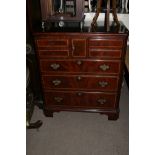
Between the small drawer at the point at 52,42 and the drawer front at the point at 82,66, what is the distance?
0.58 ft

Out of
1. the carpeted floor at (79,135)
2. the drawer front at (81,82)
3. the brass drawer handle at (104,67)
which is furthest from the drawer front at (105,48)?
the carpeted floor at (79,135)

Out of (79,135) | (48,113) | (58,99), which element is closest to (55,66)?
(58,99)

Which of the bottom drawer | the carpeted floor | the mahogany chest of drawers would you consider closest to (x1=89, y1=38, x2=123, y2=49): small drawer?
the mahogany chest of drawers

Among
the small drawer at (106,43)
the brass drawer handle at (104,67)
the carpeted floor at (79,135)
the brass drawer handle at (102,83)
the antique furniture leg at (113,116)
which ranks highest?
the small drawer at (106,43)

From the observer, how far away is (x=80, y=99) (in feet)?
7.95

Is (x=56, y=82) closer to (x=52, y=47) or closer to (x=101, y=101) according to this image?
(x=52, y=47)

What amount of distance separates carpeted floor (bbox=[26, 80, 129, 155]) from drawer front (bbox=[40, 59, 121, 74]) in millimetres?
637

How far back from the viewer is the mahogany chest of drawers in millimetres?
2096

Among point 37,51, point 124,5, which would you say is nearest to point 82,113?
point 37,51

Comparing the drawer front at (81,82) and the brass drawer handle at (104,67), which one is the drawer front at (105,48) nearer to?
the brass drawer handle at (104,67)

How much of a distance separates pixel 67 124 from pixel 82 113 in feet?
0.87

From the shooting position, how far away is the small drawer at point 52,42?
2.12 meters

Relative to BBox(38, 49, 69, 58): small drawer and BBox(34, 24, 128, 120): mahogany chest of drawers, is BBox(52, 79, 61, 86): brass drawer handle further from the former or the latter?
BBox(38, 49, 69, 58): small drawer
